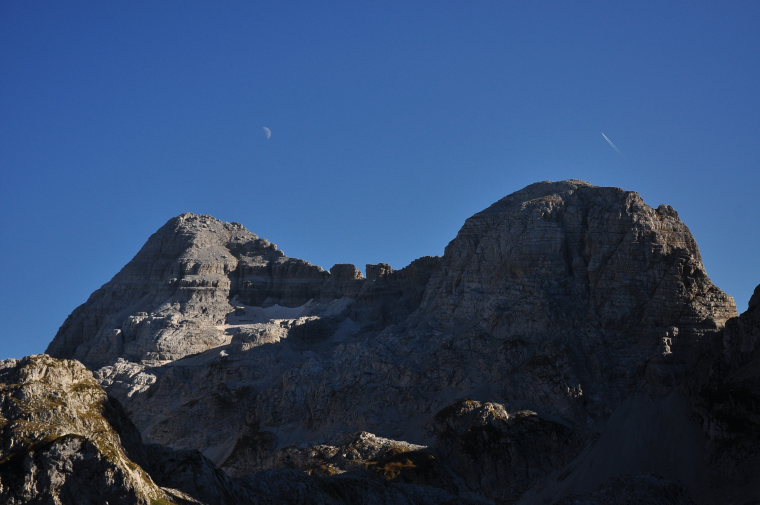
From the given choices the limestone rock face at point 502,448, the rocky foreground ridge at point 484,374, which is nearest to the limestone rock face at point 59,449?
the rocky foreground ridge at point 484,374

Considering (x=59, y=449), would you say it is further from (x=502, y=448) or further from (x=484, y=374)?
(x=484, y=374)

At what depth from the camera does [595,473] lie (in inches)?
3184

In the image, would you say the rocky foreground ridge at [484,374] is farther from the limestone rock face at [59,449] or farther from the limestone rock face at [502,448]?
the limestone rock face at [59,449]

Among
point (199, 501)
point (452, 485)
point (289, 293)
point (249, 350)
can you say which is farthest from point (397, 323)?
point (199, 501)

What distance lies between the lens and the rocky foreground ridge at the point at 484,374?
2982 inches

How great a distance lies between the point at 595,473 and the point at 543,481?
6342mm

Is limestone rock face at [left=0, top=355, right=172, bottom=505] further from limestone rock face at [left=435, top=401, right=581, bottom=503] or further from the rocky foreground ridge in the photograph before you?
limestone rock face at [left=435, top=401, right=581, bottom=503]

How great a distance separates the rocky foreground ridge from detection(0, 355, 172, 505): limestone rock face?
6.60ft

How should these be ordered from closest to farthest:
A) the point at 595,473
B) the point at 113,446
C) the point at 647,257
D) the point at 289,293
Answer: the point at 113,446 → the point at 595,473 → the point at 647,257 → the point at 289,293

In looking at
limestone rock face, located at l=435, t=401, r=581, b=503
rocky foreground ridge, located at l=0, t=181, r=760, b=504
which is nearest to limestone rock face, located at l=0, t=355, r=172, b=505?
rocky foreground ridge, located at l=0, t=181, r=760, b=504

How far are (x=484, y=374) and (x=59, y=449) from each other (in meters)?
62.1

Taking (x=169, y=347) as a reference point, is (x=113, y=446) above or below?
below

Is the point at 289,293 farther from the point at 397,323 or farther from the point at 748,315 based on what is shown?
the point at 748,315

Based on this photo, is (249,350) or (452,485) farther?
(249,350)
